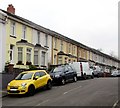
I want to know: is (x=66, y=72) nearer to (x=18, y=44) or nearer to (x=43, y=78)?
(x=43, y=78)

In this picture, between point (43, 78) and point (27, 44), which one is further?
point (27, 44)

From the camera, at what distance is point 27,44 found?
31750mm

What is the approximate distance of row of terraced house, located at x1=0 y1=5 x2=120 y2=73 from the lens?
28.3 m

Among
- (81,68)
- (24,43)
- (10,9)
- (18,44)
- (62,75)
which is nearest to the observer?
(62,75)

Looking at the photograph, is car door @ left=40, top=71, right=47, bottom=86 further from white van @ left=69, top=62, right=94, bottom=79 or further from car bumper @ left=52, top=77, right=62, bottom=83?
white van @ left=69, top=62, right=94, bottom=79

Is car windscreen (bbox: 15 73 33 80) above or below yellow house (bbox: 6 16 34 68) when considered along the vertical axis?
below

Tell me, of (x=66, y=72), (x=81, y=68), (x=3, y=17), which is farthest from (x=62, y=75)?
(x=81, y=68)

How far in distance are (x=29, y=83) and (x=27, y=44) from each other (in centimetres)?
1244

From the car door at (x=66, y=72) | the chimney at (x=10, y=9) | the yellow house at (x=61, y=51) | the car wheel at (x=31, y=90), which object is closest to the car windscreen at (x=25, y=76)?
the car wheel at (x=31, y=90)

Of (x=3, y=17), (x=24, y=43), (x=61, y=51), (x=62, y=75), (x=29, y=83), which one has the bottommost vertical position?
(x=29, y=83)

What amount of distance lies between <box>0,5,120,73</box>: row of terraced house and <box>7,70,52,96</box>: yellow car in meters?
6.17

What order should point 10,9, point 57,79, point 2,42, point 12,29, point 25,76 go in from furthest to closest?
point 10,9, point 12,29, point 2,42, point 57,79, point 25,76

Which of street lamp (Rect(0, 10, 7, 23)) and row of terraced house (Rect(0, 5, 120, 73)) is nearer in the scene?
street lamp (Rect(0, 10, 7, 23))

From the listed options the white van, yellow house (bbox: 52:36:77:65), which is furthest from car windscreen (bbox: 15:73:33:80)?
yellow house (bbox: 52:36:77:65)
